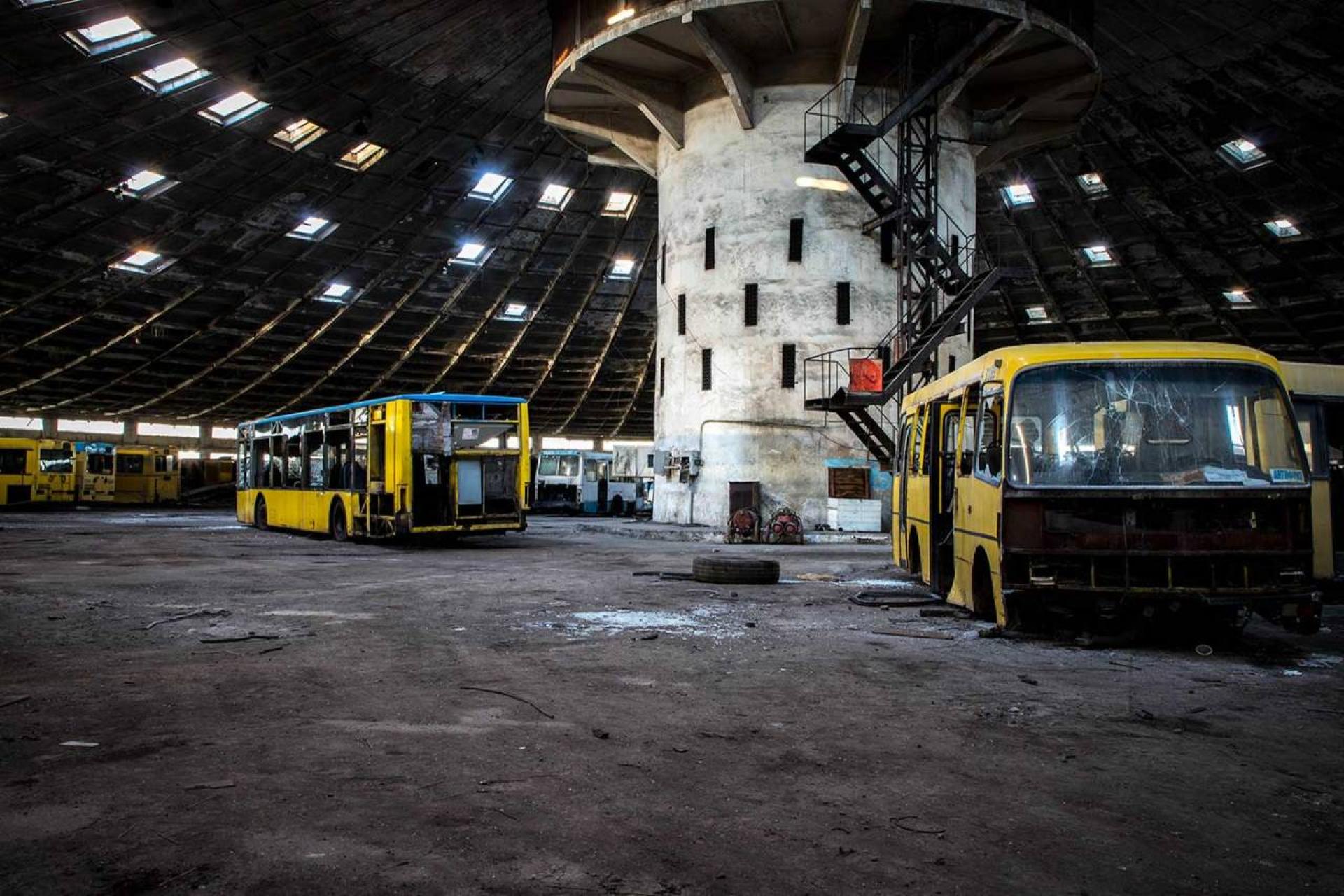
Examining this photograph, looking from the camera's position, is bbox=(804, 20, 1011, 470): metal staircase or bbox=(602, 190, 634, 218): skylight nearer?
bbox=(804, 20, 1011, 470): metal staircase

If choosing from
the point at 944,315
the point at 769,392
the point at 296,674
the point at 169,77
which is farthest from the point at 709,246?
the point at 296,674

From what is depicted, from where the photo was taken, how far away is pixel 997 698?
6.19 m

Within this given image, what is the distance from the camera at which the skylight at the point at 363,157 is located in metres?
29.5

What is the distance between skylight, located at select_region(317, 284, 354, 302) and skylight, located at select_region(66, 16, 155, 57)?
15.1m

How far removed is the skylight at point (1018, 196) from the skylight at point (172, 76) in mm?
25780

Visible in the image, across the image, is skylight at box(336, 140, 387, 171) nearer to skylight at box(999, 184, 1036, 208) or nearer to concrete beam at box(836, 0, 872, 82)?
concrete beam at box(836, 0, 872, 82)

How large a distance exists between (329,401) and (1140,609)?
4385 centimetres

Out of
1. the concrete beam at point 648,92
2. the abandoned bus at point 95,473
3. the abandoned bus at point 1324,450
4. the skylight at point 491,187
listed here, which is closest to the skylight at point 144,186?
the skylight at point 491,187

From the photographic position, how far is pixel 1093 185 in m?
32.2

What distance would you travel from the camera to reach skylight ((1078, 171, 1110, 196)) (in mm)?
31688

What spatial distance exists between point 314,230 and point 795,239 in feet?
59.8

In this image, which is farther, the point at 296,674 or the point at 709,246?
the point at 709,246

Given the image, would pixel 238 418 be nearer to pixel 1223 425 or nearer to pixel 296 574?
pixel 296 574

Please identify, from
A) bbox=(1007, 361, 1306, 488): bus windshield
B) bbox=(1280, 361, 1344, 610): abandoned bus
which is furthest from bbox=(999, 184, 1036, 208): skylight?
bbox=(1007, 361, 1306, 488): bus windshield
